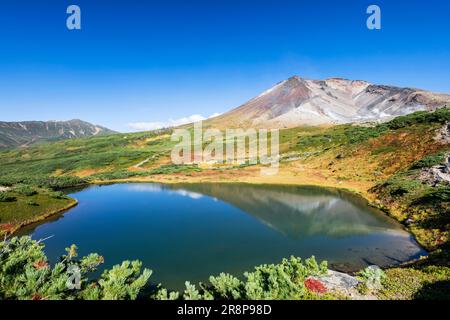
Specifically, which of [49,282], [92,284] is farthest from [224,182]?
[49,282]

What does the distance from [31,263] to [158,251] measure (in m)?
12.7

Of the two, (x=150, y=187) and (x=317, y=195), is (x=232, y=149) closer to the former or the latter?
(x=150, y=187)

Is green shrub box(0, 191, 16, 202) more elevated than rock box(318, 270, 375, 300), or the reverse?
green shrub box(0, 191, 16, 202)

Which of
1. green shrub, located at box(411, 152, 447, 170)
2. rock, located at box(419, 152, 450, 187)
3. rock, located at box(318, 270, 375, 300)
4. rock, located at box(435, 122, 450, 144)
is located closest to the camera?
rock, located at box(318, 270, 375, 300)

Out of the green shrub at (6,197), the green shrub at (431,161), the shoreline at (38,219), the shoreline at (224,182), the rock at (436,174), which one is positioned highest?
the green shrub at (431,161)

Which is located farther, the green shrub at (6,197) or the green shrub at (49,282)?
the green shrub at (6,197)

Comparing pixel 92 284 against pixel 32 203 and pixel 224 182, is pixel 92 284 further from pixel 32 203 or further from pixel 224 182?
pixel 224 182

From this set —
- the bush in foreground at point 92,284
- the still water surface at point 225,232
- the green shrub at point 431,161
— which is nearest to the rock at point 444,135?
the green shrub at point 431,161

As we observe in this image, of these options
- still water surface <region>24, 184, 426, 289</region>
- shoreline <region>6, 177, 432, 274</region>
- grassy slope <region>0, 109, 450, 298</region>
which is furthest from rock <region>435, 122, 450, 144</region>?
still water surface <region>24, 184, 426, 289</region>

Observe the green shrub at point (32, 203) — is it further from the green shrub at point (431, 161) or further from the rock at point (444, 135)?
the rock at point (444, 135)

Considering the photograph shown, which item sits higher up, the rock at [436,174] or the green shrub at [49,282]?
the rock at [436,174]

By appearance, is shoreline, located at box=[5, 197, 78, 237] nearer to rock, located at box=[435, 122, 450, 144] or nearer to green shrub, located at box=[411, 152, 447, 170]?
green shrub, located at box=[411, 152, 447, 170]

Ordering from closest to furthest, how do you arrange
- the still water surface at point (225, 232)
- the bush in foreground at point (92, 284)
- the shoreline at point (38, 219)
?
the bush in foreground at point (92, 284) → the still water surface at point (225, 232) → the shoreline at point (38, 219)
